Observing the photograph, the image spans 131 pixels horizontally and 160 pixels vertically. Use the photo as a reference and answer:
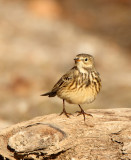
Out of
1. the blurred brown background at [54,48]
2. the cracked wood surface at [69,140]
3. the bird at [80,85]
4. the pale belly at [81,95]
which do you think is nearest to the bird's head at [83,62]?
the bird at [80,85]

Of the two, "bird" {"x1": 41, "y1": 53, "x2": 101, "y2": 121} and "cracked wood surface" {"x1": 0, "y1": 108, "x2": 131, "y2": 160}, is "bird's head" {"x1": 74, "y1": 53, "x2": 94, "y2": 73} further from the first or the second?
"cracked wood surface" {"x1": 0, "y1": 108, "x2": 131, "y2": 160}

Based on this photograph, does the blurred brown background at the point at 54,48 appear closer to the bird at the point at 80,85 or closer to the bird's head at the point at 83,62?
the bird at the point at 80,85

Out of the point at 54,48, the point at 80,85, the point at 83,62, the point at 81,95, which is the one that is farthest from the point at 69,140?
the point at 54,48

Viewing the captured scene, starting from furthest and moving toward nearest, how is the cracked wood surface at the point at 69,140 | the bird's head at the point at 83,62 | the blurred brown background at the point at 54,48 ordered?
the blurred brown background at the point at 54,48 → the bird's head at the point at 83,62 → the cracked wood surface at the point at 69,140

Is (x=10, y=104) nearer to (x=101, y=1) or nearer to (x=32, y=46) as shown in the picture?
(x=32, y=46)

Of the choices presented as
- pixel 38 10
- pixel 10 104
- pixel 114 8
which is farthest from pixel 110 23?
pixel 10 104

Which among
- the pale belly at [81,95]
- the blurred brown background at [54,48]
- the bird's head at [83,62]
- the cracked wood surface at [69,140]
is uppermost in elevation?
the blurred brown background at [54,48]
